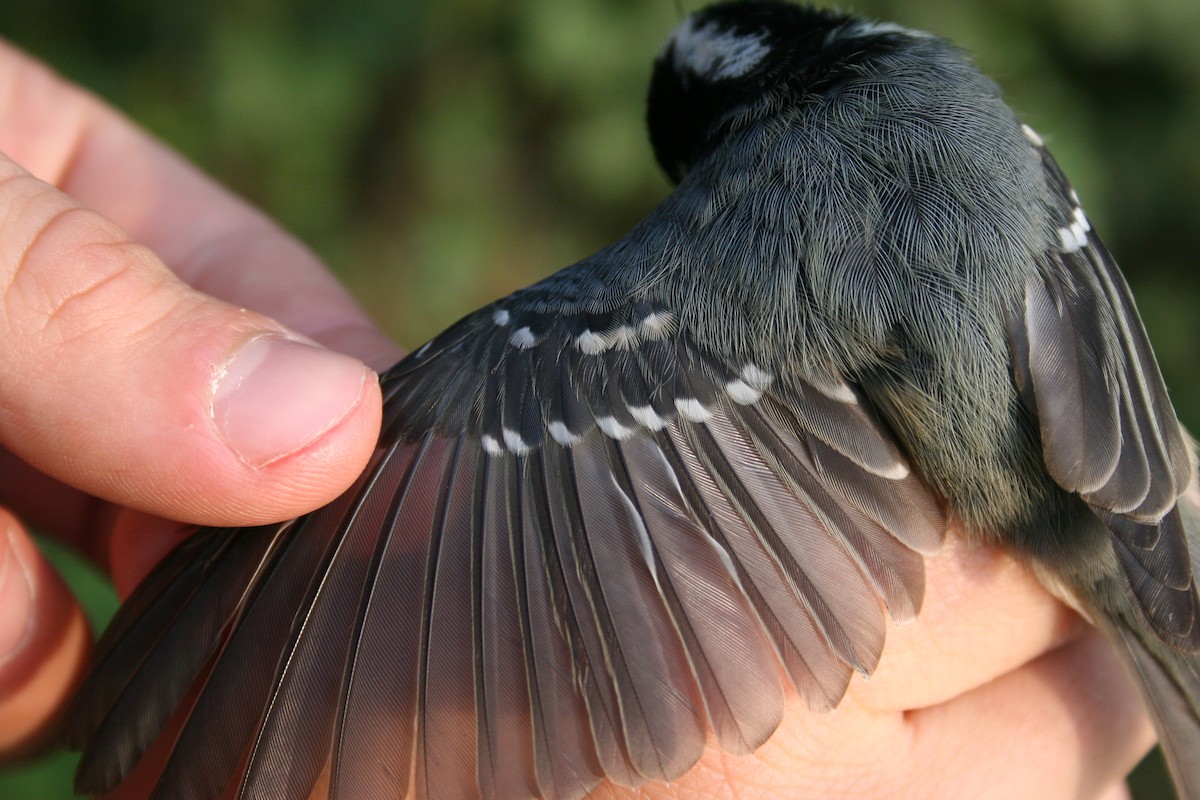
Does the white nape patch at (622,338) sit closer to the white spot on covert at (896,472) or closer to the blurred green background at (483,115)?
the white spot on covert at (896,472)

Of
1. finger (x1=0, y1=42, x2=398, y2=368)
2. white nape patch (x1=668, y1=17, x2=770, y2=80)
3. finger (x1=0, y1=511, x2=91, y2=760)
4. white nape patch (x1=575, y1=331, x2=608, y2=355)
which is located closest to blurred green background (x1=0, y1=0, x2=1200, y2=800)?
white nape patch (x1=668, y1=17, x2=770, y2=80)

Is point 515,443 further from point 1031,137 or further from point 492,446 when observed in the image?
point 1031,137

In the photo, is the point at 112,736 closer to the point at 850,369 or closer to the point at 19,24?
the point at 850,369

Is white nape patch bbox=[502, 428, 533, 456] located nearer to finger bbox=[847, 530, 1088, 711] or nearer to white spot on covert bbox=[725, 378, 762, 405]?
white spot on covert bbox=[725, 378, 762, 405]

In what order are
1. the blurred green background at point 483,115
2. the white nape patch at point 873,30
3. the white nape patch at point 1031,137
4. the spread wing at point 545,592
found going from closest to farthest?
the spread wing at point 545,592, the white nape patch at point 1031,137, the white nape patch at point 873,30, the blurred green background at point 483,115

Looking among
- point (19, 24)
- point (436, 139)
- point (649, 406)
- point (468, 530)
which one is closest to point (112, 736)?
point (468, 530)

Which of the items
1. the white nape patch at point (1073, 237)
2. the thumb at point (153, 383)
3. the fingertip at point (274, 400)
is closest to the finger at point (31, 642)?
the thumb at point (153, 383)

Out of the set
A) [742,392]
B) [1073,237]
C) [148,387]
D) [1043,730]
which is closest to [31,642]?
[148,387]

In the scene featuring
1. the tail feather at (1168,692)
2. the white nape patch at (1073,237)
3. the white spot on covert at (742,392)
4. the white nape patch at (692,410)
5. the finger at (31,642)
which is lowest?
the finger at (31,642)
